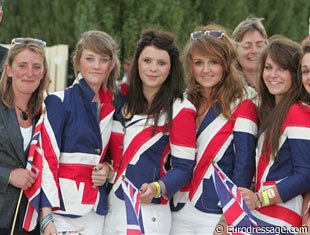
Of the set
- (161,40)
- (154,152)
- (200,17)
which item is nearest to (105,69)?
(161,40)

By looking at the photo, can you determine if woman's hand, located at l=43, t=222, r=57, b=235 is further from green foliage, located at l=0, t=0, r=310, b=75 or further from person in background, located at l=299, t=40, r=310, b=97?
green foliage, located at l=0, t=0, r=310, b=75

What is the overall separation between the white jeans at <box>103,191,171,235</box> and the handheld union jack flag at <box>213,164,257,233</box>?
0.40 m

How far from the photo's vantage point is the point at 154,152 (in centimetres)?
365

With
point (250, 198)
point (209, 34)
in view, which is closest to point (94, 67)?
point (209, 34)

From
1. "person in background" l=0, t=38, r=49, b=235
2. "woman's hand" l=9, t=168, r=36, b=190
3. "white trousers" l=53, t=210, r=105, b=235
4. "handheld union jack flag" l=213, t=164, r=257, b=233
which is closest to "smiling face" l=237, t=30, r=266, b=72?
"handheld union jack flag" l=213, t=164, r=257, b=233

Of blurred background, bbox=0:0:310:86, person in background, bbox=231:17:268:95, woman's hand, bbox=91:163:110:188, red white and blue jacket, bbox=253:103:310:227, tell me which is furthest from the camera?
blurred background, bbox=0:0:310:86

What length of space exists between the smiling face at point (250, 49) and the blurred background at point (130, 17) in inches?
146

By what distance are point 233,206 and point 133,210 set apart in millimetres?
624

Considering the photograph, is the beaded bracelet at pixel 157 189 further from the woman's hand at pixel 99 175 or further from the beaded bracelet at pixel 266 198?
the beaded bracelet at pixel 266 198

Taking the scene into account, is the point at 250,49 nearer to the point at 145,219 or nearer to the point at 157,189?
the point at 157,189

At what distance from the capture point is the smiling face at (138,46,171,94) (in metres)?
3.77

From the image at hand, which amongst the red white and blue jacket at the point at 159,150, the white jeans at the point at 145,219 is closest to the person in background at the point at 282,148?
the red white and blue jacket at the point at 159,150

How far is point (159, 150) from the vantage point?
3.66m

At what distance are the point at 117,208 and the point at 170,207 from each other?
1.20 feet
